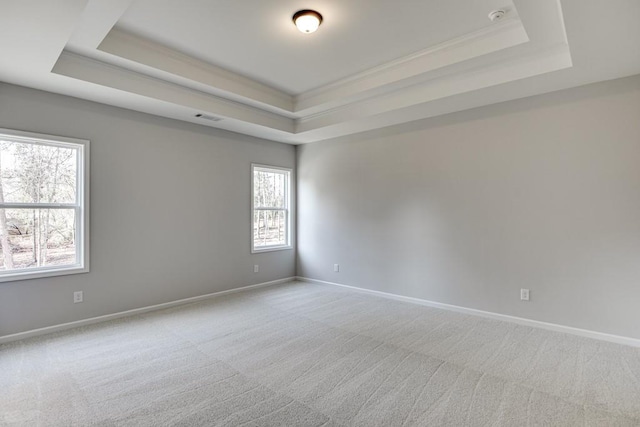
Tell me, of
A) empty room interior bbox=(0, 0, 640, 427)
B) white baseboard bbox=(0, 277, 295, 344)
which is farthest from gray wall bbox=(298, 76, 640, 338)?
white baseboard bbox=(0, 277, 295, 344)

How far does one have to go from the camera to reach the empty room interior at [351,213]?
92.8 inches

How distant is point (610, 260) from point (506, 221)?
1001 mm

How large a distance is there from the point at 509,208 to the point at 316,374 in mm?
2933

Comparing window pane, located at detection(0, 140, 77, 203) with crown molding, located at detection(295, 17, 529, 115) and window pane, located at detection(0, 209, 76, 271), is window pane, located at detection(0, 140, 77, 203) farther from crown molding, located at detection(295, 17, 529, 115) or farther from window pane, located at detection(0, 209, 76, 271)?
crown molding, located at detection(295, 17, 529, 115)

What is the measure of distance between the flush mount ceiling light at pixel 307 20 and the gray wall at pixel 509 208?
92.1 inches

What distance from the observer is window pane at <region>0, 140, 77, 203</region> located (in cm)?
335

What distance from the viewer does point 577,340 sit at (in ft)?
10.7

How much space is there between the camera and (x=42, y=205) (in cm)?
351

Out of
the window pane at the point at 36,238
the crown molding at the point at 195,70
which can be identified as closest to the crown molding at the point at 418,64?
the crown molding at the point at 195,70

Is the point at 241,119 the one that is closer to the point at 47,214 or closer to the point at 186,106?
the point at 186,106

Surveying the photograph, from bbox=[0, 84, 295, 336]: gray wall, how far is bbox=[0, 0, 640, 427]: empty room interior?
3cm

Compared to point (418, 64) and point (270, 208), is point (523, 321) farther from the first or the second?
point (270, 208)

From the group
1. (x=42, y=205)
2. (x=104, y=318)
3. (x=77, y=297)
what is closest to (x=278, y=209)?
(x=104, y=318)

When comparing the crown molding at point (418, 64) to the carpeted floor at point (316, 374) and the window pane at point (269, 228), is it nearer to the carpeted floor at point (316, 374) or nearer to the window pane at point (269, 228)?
the window pane at point (269, 228)
